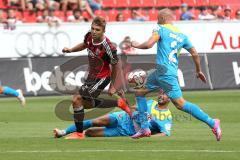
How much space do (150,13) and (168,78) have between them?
62.7 feet

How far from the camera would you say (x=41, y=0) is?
2833cm

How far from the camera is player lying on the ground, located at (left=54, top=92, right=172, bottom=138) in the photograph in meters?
13.0

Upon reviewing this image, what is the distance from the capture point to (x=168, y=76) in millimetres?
12367

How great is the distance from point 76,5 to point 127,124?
1655 centimetres

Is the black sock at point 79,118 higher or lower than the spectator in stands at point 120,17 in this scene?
higher

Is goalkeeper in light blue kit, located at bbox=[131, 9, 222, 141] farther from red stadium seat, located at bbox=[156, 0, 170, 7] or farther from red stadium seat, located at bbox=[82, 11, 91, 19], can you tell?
red stadium seat, located at bbox=[156, 0, 170, 7]

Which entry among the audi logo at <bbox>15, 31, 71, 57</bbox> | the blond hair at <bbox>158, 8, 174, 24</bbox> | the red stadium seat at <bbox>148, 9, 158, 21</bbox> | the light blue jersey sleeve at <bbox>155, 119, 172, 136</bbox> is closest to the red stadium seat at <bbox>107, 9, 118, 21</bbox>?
the red stadium seat at <bbox>148, 9, 158, 21</bbox>

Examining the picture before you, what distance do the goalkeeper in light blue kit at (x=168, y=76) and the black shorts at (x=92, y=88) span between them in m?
0.79

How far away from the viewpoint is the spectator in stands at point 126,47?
27.0 metres

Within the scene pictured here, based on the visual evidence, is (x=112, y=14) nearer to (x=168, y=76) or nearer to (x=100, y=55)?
(x=100, y=55)

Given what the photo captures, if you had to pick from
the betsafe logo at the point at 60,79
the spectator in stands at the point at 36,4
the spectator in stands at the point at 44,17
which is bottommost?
the betsafe logo at the point at 60,79

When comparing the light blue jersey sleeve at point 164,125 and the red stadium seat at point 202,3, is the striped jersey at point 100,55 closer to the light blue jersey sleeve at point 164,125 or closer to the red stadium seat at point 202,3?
the light blue jersey sleeve at point 164,125

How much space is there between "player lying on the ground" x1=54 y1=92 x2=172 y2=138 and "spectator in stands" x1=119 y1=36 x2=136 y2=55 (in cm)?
1342

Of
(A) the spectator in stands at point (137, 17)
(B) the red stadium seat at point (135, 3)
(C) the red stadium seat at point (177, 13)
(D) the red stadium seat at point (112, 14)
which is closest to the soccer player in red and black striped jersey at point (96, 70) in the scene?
(A) the spectator in stands at point (137, 17)
